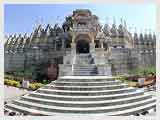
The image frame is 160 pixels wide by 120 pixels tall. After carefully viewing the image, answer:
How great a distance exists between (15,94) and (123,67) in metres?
2.08

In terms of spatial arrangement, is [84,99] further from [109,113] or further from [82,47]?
[82,47]

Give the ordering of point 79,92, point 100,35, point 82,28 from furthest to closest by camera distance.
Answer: point 82,28 → point 100,35 → point 79,92

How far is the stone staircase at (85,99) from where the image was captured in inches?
207

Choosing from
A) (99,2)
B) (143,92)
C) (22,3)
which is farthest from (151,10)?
(22,3)

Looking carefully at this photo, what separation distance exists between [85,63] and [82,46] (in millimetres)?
491

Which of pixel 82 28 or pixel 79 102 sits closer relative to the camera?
pixel 79 102

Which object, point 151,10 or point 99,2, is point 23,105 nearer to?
point 99,2

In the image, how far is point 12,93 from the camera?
18.2 ft

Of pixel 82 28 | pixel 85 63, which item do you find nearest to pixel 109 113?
pixel 85 63

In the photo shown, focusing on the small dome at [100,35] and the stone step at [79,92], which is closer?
the stone step at [79,92]

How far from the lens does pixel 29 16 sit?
5629mm

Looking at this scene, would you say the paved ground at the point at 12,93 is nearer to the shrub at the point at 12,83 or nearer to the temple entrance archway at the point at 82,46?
the shrub at the point at 12,83

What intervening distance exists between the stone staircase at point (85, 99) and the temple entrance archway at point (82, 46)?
0.85 metres

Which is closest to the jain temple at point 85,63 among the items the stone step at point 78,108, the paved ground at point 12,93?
the stone step at point 78,108
